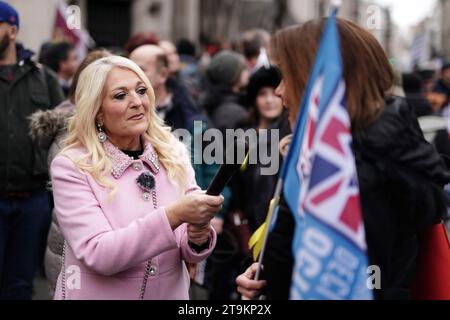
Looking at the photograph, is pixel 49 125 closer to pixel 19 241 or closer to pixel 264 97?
pixel 19 241

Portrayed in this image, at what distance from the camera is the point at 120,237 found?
297 cm

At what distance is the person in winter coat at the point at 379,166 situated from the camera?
247cm

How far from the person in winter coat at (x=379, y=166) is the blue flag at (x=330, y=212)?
237mm

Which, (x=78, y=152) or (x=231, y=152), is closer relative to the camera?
(x=231, y=152)

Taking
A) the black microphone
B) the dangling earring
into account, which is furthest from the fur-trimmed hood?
the black microphone

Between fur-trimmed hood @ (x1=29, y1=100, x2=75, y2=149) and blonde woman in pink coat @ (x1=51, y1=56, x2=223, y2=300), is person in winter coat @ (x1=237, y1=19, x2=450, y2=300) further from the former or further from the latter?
fur-trimmed hood @ (x1=29, y1=100, x2=75, y2=149)

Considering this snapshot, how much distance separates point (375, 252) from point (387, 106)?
1.63 ft

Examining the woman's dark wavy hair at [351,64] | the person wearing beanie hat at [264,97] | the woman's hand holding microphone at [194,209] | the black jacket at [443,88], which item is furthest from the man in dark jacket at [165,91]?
the black jacket at [443,88]

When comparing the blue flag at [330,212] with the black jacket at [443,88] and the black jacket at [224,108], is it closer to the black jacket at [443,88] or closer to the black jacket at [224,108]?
the black jacket at [224,108]

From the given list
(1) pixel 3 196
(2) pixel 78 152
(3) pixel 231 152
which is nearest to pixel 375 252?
(3) pixel 231 152

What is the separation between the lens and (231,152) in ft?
9.32
